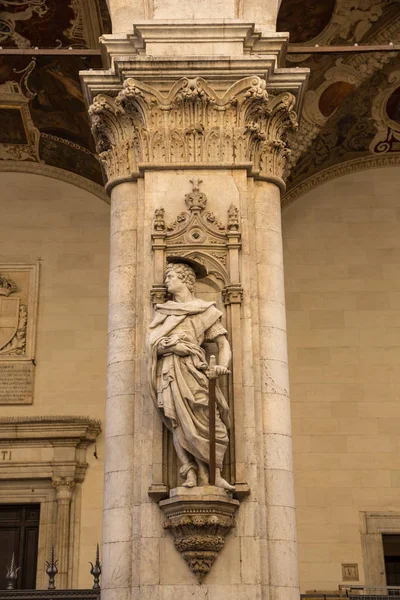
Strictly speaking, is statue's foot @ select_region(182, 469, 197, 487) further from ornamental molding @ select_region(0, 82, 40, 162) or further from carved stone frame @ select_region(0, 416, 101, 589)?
ornamental molding @ select_region(0, 82, 40, 162)

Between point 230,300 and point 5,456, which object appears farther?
point 5,456

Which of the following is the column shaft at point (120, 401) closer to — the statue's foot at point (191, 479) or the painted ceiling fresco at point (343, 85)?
the statue's foot at point (191, 479)

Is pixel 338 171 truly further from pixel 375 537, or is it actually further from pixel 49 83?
pixel 375 537

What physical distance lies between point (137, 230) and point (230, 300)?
3.77 ft

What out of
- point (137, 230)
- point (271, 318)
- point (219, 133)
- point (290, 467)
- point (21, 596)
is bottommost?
point (21, 596)

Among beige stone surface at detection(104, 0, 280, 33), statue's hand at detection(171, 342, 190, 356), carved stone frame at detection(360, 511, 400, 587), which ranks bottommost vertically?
carved stone frame at detection(360, 511, 400, 587)

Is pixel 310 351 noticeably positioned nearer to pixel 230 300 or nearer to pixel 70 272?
pixel 70 272

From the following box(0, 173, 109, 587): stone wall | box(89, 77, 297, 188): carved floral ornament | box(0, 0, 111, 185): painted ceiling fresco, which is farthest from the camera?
box(0, 0, 111, 185): painted ceiling fresco

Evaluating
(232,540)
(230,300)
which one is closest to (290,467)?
(232,540)

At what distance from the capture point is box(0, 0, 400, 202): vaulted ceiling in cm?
1380

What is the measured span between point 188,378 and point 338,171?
27.9ft

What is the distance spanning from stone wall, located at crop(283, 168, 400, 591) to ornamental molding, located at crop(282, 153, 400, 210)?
0.31 feet

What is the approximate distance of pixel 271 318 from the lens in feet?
27.9

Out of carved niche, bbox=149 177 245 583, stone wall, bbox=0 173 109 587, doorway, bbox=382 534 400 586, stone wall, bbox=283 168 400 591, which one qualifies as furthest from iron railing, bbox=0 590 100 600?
doorway, bbox=382 534 400 586
